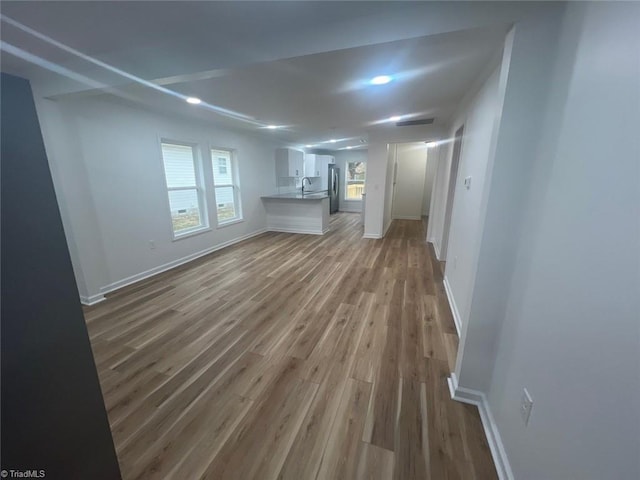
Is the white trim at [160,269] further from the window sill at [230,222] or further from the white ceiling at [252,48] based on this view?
the white ceiling at [252,48]

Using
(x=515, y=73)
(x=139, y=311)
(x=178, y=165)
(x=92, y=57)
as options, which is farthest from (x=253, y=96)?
(x=139, y=311)

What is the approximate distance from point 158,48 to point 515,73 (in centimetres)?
228

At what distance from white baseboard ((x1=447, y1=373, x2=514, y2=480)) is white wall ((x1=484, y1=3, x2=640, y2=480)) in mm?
76

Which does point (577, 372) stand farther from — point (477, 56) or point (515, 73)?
point (477, 56)

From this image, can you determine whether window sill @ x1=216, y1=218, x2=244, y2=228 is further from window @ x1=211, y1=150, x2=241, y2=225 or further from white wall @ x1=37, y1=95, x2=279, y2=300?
white wall @ x1=37, y1=95, x2=279, y2=300

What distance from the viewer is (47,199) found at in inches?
29.5

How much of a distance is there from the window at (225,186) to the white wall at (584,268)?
4800 millimetres

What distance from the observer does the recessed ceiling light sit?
7.09ft

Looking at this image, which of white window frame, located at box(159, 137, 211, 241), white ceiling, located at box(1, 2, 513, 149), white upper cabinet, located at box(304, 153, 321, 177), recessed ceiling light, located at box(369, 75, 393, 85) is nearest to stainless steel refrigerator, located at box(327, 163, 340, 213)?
white upper cabinet, located at box(304, 153, 321, 177)

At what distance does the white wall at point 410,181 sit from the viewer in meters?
7.35

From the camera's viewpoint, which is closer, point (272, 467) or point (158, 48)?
point (272, 467)

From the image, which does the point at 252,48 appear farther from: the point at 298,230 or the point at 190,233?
the point at 298,230

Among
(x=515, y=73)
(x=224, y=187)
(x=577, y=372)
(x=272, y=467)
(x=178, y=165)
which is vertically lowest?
(x=272, y=467)

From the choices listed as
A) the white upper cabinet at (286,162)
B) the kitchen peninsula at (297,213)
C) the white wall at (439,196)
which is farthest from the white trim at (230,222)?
the white wall at (439,196)
